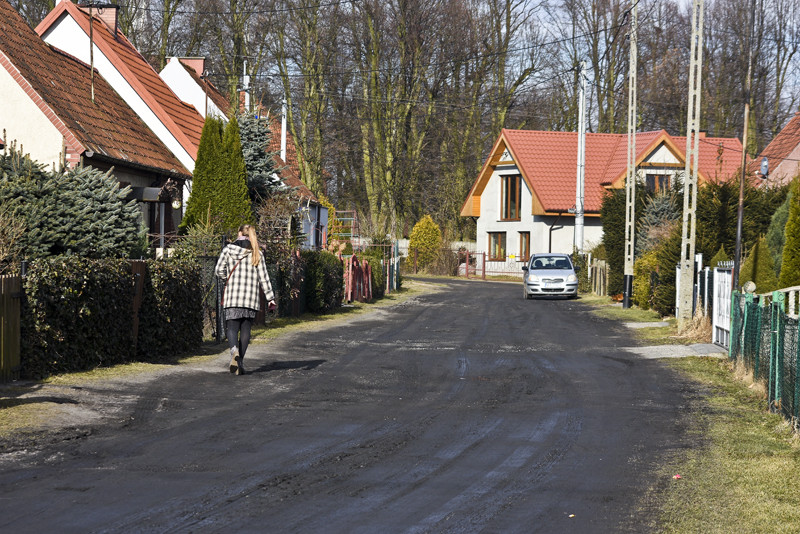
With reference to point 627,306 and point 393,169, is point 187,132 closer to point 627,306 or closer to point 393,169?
point 627,306

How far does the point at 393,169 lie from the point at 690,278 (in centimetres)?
4058

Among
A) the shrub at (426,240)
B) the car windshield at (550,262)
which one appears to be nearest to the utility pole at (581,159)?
the car windshield at (550,262)

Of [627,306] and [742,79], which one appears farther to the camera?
[742,79]

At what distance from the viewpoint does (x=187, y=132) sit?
31.8 meters

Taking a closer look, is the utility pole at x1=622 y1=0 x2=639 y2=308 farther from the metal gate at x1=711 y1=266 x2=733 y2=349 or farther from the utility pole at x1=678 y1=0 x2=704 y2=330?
the metal gate at x1=711 y1=266 x2=733 y2=349

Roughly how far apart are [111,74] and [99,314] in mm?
19405

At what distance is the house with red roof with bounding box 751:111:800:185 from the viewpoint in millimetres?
48875

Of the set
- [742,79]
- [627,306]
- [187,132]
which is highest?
[742,79]

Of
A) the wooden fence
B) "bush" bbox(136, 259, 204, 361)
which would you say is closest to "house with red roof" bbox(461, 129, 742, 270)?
"bush" bbox(136, 259, 204, 361)

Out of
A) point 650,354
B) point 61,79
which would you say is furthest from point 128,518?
point 61,79

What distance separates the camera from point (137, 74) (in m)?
31.0

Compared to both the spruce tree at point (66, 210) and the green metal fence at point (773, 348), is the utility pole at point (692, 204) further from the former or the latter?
the spruce tree at point (66, 210)

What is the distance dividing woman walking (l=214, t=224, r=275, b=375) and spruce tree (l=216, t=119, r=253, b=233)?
358 inches

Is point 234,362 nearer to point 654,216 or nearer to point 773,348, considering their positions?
point 773,348
